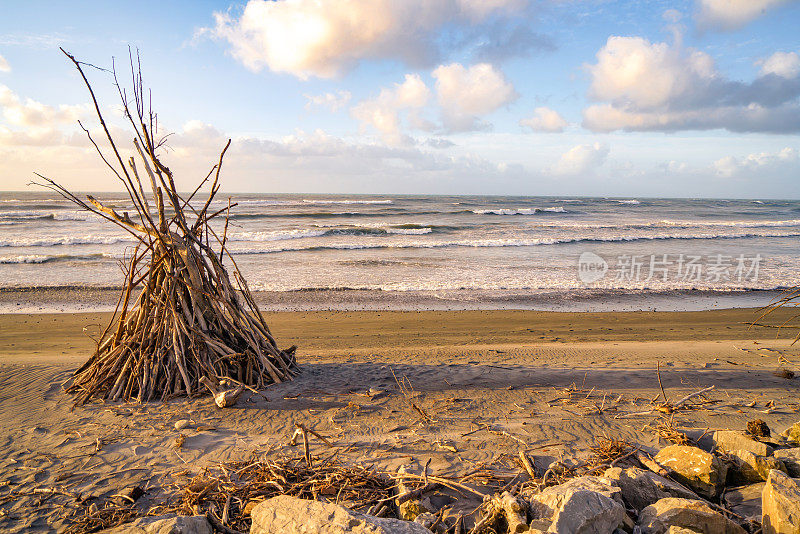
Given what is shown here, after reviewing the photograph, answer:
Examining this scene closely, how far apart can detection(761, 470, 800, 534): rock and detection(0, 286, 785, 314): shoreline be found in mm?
7404

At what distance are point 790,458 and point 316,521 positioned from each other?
10.2 feet

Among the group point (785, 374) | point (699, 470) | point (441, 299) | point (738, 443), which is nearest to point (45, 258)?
point (441, 299)

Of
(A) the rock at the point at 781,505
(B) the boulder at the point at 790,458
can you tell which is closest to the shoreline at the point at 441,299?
(B) the boulder at the point at 790,458

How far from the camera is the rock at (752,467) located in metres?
2.87

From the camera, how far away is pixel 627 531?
2379 mm

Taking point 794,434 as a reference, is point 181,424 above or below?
below

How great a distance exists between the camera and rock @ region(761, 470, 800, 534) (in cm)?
216

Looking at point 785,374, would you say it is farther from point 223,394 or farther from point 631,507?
point 223,394

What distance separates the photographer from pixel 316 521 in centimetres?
220

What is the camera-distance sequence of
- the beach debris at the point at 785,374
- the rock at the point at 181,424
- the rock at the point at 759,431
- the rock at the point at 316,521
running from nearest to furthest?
the rock at the point at 316,521
the rock at the point at 759,431
the rock at the point at 181,424
the beach debris at the point at 785,374

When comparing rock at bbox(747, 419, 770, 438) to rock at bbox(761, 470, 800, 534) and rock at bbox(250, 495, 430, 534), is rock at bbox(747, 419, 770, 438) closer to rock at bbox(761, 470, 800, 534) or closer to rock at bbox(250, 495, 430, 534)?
rock at bbox(761, 470, 800, 534)

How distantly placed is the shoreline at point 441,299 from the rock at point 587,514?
7406 millimetres

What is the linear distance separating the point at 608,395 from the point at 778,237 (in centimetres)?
2645

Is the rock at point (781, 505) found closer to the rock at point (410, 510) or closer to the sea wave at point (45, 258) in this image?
the rock at point (410, 510)
